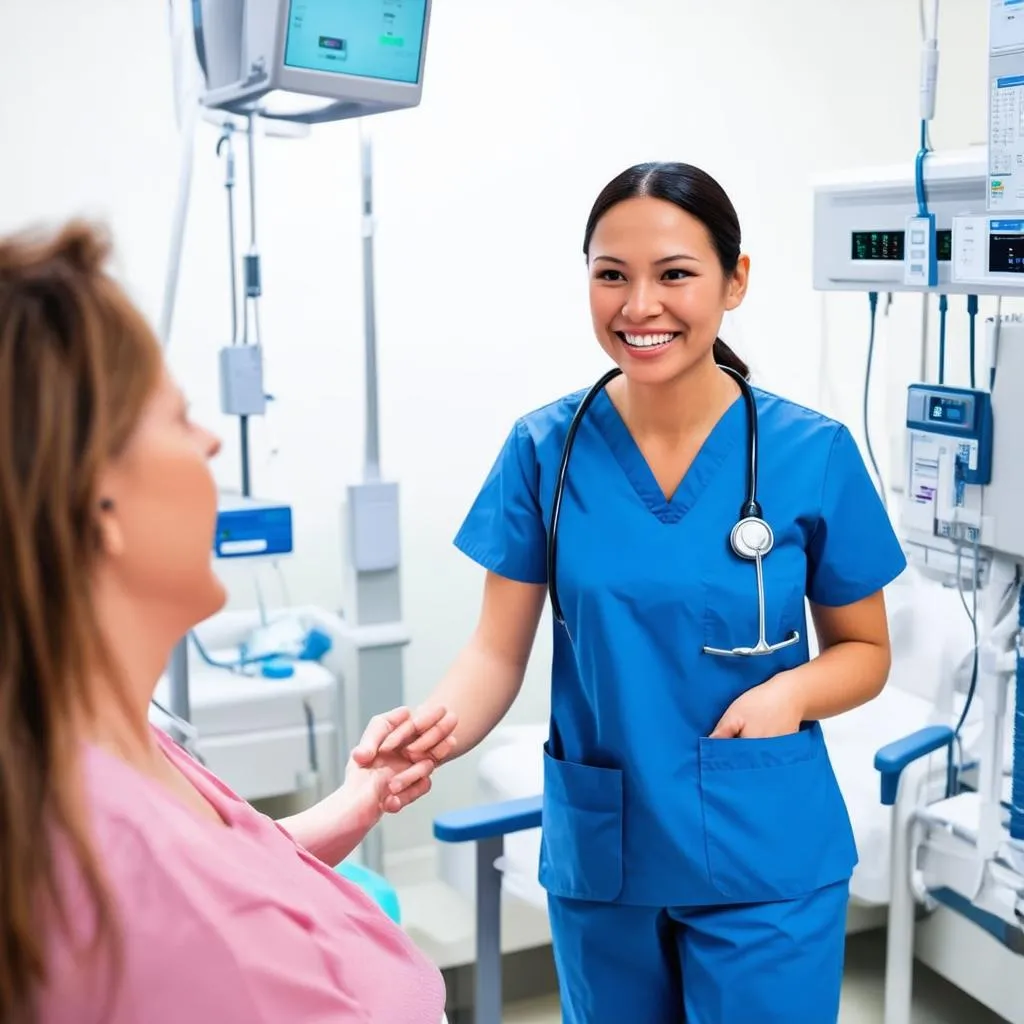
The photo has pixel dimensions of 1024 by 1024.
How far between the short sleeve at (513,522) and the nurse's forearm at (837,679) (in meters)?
0.32

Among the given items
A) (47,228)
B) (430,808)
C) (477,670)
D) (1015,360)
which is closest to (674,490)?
(477,670)

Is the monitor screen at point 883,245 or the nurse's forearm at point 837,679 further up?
the monitor screen at point 883,245

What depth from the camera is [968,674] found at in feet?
8.28

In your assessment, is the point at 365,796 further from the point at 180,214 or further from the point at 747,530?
the point at 180,214

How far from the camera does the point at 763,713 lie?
1491 millimetres

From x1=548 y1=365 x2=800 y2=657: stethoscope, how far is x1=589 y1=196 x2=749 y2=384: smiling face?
120 millimetres

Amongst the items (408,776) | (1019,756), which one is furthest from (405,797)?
(1019,756)

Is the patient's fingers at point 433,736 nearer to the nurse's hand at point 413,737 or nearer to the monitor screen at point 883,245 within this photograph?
the nurse's hand at point 413,737

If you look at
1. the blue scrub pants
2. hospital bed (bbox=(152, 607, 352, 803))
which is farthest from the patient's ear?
hospital bed (bbox=(152, 607, 352, 803))

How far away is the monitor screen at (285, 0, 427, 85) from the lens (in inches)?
75.0

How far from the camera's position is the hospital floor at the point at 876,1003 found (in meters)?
2.77

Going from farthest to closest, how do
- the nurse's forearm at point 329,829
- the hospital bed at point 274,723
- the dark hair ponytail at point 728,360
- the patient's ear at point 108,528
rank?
the hospital bed at point 274,723 → the dark hair ponytail at point 728,360 → the nurse's forearm at point 329,829 → the patient's ear at point 108,528

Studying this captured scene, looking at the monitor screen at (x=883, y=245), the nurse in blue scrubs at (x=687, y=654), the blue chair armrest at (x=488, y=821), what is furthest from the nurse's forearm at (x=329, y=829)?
the monitor screen at (x=883, y=245)

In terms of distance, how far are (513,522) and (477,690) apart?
0.20m
